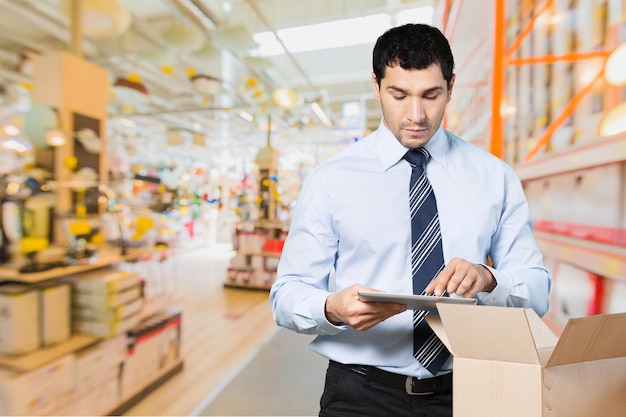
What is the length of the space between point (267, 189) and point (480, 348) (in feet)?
21.7

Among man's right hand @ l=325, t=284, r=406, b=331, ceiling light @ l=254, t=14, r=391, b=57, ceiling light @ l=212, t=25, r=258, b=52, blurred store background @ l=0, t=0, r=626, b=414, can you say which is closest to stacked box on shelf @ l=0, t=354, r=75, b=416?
blurred store background @ l=0, t=0, r=626, b=414

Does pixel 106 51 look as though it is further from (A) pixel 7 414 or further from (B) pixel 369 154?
(B) pixel 369 154

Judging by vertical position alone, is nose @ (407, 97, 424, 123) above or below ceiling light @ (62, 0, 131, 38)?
below

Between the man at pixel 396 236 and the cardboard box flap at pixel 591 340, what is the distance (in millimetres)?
316

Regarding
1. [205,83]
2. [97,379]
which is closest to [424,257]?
[97,379]

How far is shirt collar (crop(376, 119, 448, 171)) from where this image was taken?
118 cm

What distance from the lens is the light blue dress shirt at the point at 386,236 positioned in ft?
3.53

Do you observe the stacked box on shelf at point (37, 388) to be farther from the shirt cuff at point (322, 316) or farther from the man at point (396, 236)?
the shirt cuff at point (322, 316)

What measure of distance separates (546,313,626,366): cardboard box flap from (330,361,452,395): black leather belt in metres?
0.46

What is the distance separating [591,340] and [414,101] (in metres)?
0.68

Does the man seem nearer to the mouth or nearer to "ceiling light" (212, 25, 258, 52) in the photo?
the mouth

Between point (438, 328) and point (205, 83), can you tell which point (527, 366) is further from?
point (205, 83)

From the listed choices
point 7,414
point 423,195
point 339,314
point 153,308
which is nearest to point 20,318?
point 7,414

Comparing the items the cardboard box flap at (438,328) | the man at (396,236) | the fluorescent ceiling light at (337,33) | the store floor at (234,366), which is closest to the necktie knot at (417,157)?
the man at (396,236)
